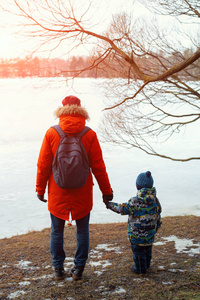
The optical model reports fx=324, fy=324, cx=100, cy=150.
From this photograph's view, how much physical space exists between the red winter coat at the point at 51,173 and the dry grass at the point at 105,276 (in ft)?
2.09

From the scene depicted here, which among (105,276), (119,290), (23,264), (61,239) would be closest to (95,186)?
(23,264)

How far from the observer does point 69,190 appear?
109 inches

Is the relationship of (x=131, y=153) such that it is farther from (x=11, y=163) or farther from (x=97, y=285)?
(x=97, y=285)

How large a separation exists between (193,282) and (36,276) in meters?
1.51

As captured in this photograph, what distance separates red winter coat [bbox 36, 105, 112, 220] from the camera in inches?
109

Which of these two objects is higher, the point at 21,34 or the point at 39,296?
the point at 21,34

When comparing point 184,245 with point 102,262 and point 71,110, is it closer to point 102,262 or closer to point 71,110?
point 102,262

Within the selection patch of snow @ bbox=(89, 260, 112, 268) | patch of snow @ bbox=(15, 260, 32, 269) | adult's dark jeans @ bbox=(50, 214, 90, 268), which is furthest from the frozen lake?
patch of snow @ bbox=(15, 260, 32, 269)

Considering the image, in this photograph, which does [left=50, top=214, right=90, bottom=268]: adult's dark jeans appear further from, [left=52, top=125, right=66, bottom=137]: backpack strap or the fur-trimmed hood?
the fur-trimmed hood

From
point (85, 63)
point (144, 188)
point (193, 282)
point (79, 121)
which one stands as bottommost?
point (193, 282)

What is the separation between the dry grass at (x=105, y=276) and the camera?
8.78 feet

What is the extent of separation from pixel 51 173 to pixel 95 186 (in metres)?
17.2

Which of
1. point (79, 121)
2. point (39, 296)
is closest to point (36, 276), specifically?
point (39, 296)

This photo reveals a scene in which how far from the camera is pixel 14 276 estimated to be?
3264mm
